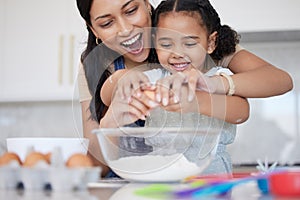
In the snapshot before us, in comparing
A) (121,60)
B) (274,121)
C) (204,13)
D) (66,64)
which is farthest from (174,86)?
(274,121)

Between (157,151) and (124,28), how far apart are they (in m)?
0.40

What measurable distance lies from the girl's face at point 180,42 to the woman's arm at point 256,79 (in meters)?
0.09

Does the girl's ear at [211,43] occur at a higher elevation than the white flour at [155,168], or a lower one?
higher

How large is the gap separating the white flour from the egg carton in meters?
0.09

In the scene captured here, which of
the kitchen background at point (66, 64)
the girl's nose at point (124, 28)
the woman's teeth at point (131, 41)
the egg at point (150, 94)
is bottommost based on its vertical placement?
the kitchen background at point (66, 64)

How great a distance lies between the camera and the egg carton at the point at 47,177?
0.58 metres

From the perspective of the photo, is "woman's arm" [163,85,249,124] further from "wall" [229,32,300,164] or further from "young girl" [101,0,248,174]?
"wall" [229,32,300,164]

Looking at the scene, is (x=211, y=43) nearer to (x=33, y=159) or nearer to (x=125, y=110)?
(x=125, y=110)

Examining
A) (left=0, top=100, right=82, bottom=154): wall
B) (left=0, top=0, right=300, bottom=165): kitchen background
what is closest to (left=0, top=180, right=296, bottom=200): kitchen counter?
(left=0, top=0, right=300, bottom=165): kitchen background

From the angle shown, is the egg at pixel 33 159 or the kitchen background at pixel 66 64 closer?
the egg at pixel 33 159

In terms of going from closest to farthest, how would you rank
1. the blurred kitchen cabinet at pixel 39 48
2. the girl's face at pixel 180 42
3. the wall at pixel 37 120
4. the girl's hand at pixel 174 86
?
the girl's hand at pixel 174 86, the girl's face at pixel 180 42, the blurred kitchen cabinet at pixel 39 48, the wall at pixel 37 120

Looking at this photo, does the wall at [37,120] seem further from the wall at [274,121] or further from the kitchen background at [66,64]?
the wall at [274,121]

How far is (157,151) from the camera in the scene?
736 millimetres

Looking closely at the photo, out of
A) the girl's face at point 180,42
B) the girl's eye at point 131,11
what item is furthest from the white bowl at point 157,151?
the girl's eye at point 131,11
